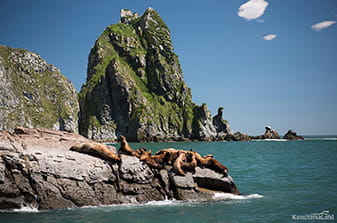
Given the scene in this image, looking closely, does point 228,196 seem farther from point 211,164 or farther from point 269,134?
point 269,134

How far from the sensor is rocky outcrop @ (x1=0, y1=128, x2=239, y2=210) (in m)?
15.0

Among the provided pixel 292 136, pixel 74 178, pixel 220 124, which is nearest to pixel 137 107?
pixel 220 124

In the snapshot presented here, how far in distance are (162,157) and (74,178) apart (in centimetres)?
679

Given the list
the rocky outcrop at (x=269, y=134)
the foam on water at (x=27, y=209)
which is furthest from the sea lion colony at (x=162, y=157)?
the rocky outcrop at (x=269, y=134)

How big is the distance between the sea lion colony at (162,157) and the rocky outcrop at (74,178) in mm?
370

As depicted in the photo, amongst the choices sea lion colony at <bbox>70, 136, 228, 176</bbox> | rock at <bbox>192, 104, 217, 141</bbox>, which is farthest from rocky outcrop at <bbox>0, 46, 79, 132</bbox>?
sea lion colony at <bbox>70, 136, 228, 176</bbox>

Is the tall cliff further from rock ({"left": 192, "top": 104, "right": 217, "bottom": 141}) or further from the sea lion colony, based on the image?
the sea lion colony

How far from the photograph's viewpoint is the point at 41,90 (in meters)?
154

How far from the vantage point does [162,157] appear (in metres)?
20.2

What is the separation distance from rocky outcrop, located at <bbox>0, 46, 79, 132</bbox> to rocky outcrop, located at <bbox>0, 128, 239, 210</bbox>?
12420cm

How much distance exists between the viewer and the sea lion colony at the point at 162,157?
1780 centimetres

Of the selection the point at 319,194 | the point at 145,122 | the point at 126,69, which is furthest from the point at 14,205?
the point at 126,69

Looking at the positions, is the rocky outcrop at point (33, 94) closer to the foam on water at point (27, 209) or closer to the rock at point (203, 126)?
the rock at point (203, 126)

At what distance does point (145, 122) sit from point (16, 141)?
146706 millimetres
